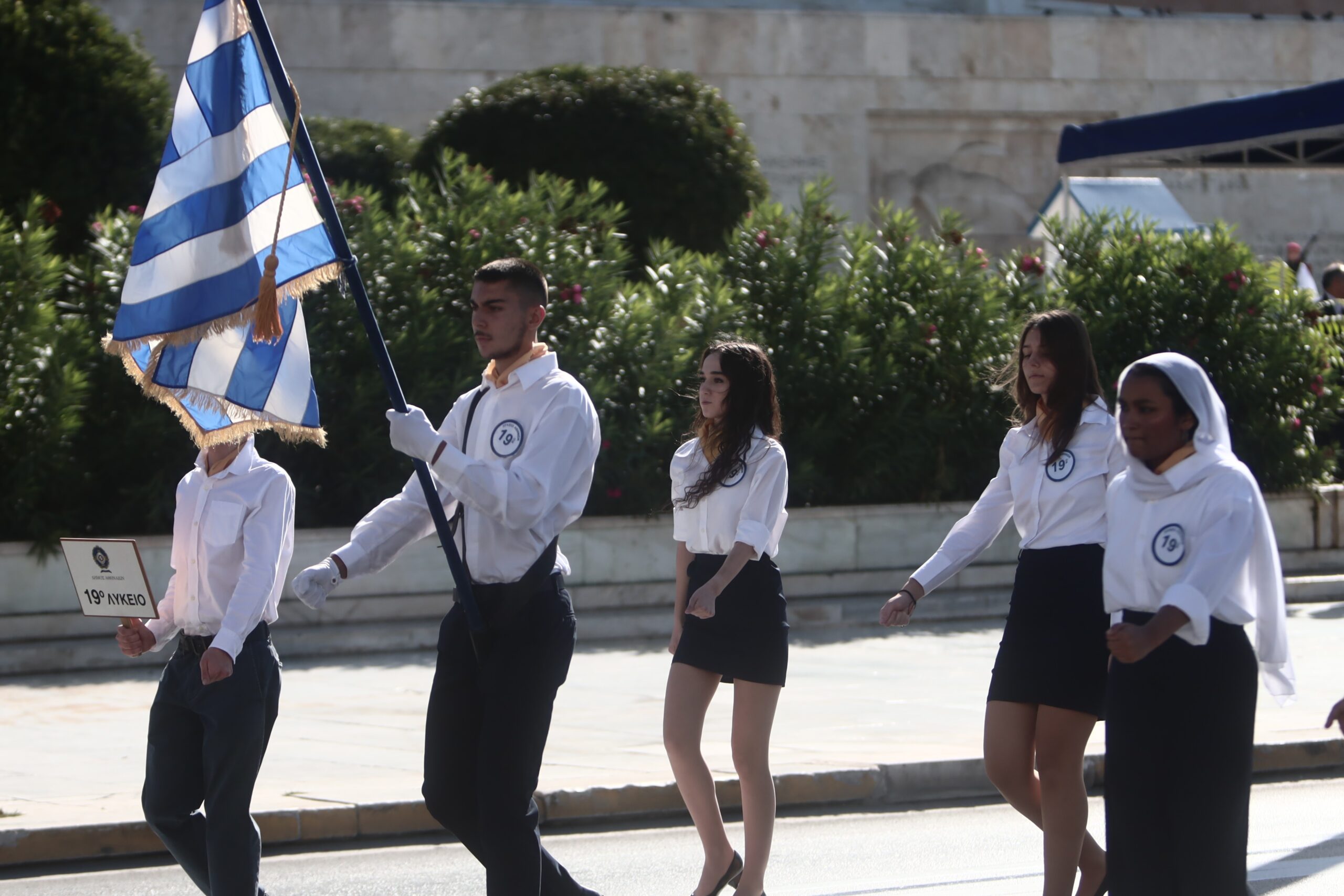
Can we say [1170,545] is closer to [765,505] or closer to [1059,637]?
[1059,637]

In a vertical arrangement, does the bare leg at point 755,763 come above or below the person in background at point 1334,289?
below

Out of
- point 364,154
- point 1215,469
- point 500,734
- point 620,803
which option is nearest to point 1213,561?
point 1215,469

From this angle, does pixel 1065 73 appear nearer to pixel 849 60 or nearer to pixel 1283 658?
pixel 849 60

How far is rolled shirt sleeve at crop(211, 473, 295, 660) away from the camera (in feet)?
15.5

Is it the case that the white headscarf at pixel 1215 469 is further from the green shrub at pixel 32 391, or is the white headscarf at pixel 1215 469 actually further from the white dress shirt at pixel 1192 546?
the green shrub at pixel 32 391

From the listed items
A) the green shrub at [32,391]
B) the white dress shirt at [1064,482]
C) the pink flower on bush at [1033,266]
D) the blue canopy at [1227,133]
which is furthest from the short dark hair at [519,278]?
the blue canopy at [1227,133]

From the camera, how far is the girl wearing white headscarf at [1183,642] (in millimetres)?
4004

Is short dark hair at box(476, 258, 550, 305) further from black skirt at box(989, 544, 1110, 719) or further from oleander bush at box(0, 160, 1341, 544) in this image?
oleander bush at box(0, 160, 1341, 544)

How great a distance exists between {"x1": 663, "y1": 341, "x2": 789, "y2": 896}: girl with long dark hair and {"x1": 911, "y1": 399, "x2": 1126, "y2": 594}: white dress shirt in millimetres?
519

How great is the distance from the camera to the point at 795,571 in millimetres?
12609

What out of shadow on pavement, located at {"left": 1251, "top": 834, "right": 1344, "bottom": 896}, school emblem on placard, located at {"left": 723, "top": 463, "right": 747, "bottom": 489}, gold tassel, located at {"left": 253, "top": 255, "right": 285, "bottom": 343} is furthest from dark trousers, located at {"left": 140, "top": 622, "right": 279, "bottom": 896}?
shadow on pavement, located at {"left": 1251, "top": 834, "right": 1344, "bottom": 896}

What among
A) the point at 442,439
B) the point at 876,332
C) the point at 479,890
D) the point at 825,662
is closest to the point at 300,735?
the point at 479,890

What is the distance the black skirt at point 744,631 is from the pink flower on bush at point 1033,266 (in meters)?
8.68

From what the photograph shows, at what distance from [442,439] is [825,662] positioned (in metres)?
6.60
